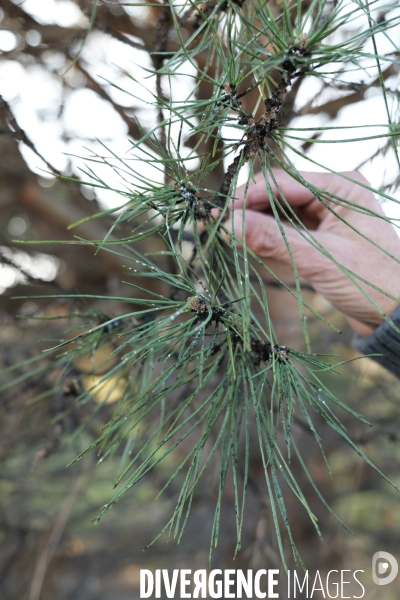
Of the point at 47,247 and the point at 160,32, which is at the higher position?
the point at 47,247

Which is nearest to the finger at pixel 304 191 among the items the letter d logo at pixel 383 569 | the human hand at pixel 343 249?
the human hand at pixel 343 249

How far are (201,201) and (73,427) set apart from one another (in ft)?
2.39

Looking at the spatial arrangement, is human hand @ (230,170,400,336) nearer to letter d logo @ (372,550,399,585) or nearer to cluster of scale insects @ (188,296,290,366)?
cluster of scale insects @ (188,296,290,366)

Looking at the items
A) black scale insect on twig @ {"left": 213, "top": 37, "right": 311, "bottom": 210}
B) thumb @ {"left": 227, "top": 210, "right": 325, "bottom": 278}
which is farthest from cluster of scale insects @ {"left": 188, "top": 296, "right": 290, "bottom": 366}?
thumb @ {"left": 227, "top": 210, "right": 325, "bottom": 278}

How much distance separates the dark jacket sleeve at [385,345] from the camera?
57cm


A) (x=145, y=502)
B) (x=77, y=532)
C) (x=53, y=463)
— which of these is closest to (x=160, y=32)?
(x=145, y=502)

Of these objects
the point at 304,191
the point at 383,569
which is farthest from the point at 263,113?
the point at 383,569

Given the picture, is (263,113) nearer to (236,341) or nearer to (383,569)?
(236,341)

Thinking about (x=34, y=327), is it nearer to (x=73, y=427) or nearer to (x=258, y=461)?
(x=73, y=427)

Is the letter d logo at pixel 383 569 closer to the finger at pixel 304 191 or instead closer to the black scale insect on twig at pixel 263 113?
the finger at pixel 304 191

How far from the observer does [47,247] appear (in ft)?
3.91

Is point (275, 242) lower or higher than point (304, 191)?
lower

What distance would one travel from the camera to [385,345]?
0.59 metres

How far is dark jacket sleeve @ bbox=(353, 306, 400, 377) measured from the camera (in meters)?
0.57
